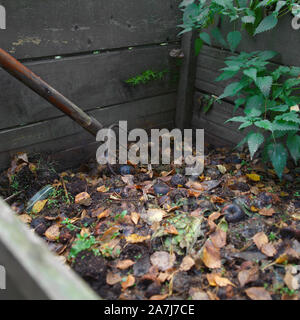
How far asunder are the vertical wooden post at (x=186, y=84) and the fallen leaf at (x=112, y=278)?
1.85m

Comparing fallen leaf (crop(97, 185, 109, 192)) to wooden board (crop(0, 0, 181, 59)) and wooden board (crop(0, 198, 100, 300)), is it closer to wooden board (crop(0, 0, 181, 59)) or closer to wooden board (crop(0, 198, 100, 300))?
wooden board (crop(0, 0, 181, 59))

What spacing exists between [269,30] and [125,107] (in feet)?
3.97

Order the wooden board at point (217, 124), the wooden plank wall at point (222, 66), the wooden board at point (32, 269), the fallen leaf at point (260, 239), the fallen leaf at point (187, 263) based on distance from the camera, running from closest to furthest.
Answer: the wooden board at point (32, 269) < the fallen leaf at point (187, 263) < the fallen leaf at point (260, 239) < the wooden plank wall at point (222, 66) < the wooden board at point (217, 124)

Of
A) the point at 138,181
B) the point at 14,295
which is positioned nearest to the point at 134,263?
the point at 14,295

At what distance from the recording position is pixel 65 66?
225 centimetres

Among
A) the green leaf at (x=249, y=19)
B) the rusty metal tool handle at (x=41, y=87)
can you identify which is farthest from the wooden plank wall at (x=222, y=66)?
the rusty metal tool handle at (x=41, y=87)

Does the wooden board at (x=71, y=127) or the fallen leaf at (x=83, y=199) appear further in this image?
the wooden board at (x=71, y=127)

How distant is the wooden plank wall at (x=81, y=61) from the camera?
2.06 metres

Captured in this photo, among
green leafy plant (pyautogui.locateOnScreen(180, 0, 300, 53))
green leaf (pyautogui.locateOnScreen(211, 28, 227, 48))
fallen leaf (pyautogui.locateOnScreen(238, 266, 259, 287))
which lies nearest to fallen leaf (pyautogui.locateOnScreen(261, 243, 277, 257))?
fallen leaf (pyautogui.locateOnScreen(238, 266, 259, 287))

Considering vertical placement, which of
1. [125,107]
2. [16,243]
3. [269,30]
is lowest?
[125,107]

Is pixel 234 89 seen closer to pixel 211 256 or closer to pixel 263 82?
pixel 263 82

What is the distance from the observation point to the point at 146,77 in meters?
2.68

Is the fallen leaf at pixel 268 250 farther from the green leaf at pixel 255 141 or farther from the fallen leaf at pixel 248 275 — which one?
the green leaf at pixel 255 141

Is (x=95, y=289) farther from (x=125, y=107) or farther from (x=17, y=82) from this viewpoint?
(x=125, y=107)
